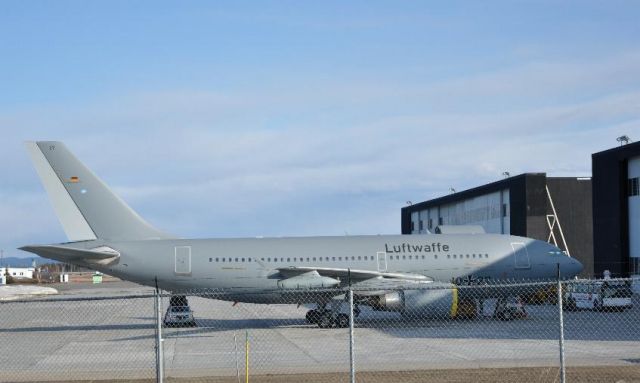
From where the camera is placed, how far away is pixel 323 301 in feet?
107

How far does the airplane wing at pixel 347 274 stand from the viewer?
33062 millimetres

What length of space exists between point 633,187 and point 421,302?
861 inches

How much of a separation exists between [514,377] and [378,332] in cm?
1285

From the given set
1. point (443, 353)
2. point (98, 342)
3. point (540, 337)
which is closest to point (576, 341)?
point (540, 337)

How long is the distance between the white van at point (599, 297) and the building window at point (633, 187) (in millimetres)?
8352

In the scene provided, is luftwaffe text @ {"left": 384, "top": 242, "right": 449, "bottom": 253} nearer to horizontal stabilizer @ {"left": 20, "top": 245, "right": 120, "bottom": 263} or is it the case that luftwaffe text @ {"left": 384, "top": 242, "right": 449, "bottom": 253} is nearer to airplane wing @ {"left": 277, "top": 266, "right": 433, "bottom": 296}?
airplane wing @ {"left": 277, "top": 266, "right": 433, "bottom": 296}

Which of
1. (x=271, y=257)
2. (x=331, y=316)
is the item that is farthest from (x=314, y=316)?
(x=271, y=257)

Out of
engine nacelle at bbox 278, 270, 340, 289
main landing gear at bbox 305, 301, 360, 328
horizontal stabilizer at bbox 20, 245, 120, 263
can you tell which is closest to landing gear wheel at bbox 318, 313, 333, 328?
main landing gear at bbox 305, 301, 360, 328

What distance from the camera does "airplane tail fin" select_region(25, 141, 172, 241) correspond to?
32.6 meters

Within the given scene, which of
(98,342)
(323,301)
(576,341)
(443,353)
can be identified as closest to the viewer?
(443,353)

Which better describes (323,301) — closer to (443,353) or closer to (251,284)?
(251,284)

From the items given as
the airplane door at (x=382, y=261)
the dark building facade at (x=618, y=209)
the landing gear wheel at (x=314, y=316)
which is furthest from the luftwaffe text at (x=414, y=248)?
the dark building facade at (x=618, y=209)

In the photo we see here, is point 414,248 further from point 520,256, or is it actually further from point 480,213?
point 480,213

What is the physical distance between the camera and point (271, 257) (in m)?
34.3
